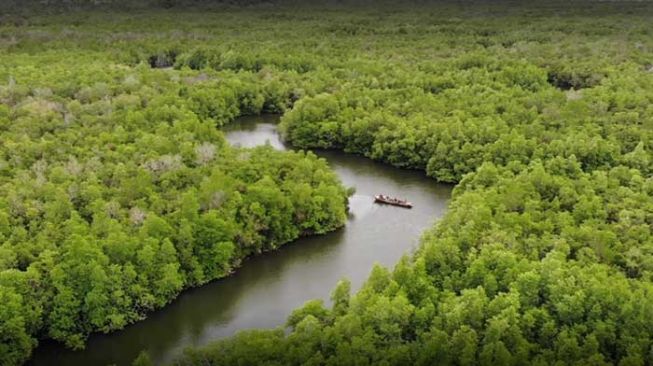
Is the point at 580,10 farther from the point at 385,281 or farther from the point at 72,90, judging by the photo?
the point at 385,281

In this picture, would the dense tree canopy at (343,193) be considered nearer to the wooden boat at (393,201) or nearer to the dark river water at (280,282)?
the dark river water at (280,282)

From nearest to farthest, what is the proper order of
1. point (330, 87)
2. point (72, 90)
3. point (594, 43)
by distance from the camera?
point (72, 90)
point (330, 87)
point (594, 43)

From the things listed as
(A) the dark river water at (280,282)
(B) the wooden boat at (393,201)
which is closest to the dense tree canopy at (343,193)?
(A) the dark river water at (280,282)

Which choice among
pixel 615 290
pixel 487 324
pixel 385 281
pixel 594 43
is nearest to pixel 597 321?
pixel 615 290

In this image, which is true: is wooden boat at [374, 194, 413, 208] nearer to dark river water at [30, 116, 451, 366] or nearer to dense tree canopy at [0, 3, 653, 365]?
dark river water at [30, 116, 451, 366]

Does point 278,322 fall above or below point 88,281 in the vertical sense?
below

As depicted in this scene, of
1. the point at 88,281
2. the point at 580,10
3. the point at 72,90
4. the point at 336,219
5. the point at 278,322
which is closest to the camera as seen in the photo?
the point at 88,281
